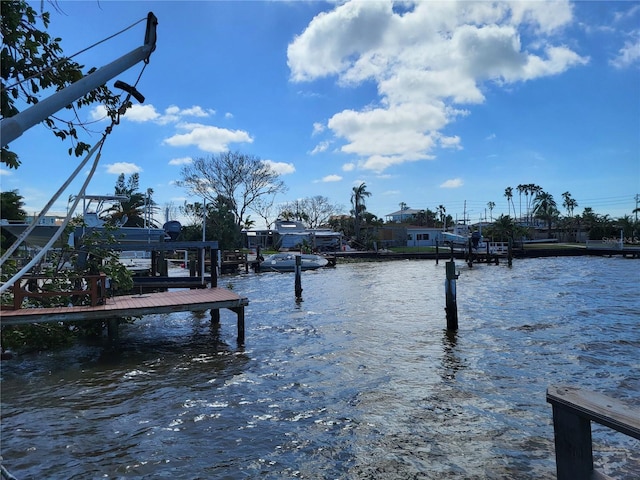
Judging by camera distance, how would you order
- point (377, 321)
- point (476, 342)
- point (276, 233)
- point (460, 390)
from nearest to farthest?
point (460, 390) < point (476, 342) < point (377, 321) < point (276, 233)

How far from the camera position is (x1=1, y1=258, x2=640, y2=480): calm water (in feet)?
18.0

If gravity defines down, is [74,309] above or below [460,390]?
above

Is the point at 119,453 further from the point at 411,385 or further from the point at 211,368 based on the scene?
the point at 411,385

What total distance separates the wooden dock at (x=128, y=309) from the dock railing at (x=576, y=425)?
854 cm

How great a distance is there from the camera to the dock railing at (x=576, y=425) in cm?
273

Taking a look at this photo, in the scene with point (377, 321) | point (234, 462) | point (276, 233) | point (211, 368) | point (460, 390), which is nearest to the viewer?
point (234, 462)

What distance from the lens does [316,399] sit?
7.64 metres

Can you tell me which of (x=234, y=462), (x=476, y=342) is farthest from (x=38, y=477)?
(x=476, y=342)

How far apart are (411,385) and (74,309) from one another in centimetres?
700

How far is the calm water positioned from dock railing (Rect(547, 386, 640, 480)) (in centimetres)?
251

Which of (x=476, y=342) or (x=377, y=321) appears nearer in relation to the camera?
(x=476, y=342)

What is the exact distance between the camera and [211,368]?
941cm

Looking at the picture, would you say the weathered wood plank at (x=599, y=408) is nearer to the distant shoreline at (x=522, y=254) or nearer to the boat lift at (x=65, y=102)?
the boat lift at (x=65, y=102)

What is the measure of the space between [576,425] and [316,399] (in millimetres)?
5263
